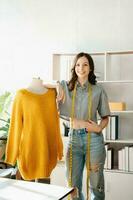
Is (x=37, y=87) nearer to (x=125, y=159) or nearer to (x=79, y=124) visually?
(x=79, y=124)

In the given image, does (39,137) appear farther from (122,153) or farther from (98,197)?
(122,153)

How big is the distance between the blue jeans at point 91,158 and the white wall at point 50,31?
174 cm

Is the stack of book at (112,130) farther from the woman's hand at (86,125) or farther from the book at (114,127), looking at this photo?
the woman's hand at (86,125)

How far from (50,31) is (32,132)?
2068 millimetres

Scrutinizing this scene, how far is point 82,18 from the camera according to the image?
4.29 m

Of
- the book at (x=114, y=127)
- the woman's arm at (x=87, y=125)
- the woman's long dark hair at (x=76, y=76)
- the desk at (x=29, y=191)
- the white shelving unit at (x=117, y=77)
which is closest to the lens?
the desk at (x=29, y=191)

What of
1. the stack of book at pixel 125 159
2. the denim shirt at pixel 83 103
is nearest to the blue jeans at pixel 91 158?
the denim shirt at pixel 83 103

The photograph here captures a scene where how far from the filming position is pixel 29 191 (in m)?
2.12

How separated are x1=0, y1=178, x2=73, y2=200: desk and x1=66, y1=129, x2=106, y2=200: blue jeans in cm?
60

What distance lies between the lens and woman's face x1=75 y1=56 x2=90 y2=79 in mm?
2758

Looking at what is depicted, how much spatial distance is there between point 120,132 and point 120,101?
381mm

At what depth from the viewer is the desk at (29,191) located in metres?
2.01

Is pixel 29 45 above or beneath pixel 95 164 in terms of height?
above

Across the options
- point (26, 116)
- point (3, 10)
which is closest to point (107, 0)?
point (3, 10)
